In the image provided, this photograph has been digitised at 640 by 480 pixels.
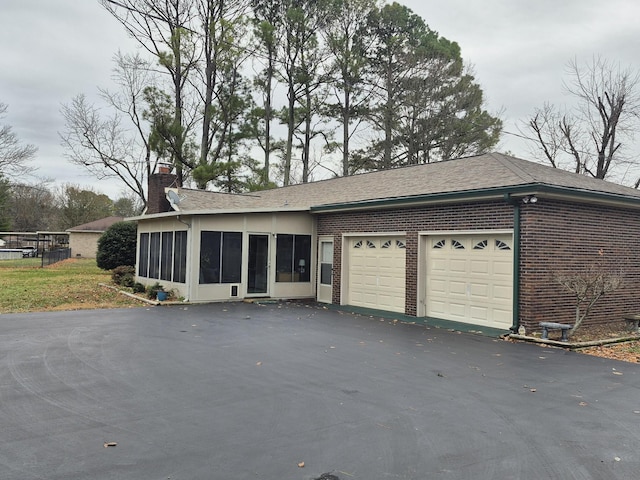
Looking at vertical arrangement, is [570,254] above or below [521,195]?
below

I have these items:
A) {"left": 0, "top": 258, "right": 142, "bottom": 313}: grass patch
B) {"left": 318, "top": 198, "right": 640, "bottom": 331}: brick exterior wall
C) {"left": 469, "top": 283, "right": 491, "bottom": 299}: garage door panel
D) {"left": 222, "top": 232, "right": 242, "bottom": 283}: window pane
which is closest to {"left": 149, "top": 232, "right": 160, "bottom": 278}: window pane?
{"left": 0, "top": 258, "right": 142, "bottom": 313}: grass patch

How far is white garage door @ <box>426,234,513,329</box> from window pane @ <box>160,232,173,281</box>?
8421 millimetres

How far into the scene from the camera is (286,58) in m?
28.4

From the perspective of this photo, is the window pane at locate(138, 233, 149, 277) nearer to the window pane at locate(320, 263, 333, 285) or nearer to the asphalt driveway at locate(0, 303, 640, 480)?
the window pane at locate(320, 263, 333, 285)

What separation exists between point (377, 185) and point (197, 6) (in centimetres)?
1779

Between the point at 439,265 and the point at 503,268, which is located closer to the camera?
the point at 503,268

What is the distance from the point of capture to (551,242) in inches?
378

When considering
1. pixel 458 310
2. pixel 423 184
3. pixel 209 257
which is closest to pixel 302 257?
pixel 209 257

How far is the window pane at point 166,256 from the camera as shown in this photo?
15.2 m

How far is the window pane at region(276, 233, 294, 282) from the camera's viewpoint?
598 inches

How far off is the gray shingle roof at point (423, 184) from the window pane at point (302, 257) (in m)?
1.14

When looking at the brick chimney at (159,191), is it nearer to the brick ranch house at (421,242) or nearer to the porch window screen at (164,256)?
the brick ranch house at (421,242)

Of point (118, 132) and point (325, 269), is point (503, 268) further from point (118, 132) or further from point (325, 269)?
point (118, 132)

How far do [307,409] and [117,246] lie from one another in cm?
2099
